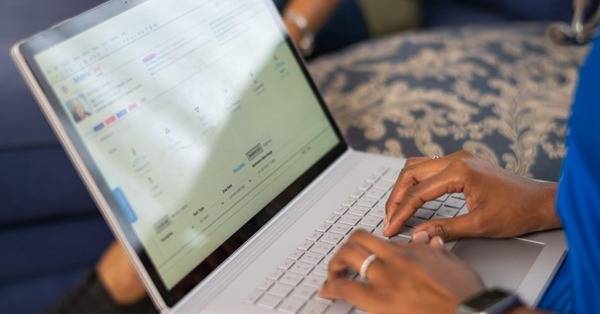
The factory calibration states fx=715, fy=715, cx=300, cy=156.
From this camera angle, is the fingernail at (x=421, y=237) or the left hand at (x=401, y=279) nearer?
the left hand at (x=401, y=279)

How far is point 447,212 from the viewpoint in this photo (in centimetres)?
82

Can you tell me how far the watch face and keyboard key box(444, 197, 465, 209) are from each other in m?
0.22

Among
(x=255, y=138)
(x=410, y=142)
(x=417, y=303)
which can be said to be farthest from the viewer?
(x=410, y=142)

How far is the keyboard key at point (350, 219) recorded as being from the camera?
32.5 inches

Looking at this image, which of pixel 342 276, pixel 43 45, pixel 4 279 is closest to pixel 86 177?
pixel 43 45

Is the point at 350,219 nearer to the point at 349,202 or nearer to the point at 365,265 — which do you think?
the point at 349,202

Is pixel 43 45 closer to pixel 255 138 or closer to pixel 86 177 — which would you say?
pixel 86 177

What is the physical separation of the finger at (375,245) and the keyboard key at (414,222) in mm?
133

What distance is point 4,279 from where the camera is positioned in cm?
130

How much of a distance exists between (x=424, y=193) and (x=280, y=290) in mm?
188

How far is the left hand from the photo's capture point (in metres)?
0.62

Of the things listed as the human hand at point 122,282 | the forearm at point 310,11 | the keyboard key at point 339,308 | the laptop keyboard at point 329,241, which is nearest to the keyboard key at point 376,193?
the laptop keyboard at point 329,241

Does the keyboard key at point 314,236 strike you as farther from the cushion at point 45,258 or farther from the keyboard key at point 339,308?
the cushion at point 45,258

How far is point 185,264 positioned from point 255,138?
189mm
